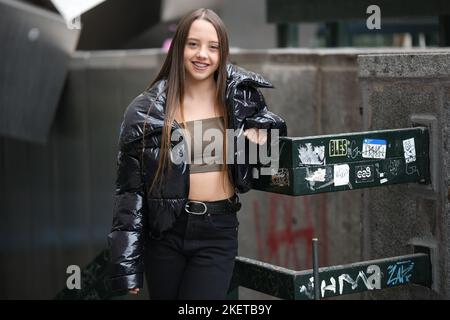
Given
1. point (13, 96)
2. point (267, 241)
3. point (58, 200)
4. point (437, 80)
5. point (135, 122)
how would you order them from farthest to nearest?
1. point (58, 200)
2. point (13, 96)
3. point (267, 241)
4. point (437, 80)
5. point (135, 122)

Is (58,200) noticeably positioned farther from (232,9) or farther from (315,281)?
(315,281)

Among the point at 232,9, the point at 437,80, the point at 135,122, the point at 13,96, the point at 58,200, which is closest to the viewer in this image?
the point at 135,122

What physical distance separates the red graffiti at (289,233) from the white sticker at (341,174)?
92.4 inches

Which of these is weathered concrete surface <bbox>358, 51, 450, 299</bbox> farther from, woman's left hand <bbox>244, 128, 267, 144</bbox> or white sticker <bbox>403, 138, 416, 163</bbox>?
woman's left hand <bbox>244, 128, 267, 144</bbox>

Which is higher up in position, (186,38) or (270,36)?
(270,36)

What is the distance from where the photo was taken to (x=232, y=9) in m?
14.2

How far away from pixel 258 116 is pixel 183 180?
1.64ft

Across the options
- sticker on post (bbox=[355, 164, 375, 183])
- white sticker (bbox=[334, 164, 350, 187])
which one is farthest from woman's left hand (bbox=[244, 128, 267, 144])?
sticker on post (bbox=[355, 164, 375, 183])

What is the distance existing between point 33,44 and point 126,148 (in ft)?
17.0

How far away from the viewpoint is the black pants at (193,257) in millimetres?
4316

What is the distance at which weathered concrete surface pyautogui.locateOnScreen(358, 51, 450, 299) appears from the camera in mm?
5070

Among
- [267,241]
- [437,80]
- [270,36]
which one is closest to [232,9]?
[270,36]

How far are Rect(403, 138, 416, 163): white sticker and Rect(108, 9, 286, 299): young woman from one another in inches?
36.8

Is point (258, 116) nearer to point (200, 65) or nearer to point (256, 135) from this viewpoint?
point (256, 135)
